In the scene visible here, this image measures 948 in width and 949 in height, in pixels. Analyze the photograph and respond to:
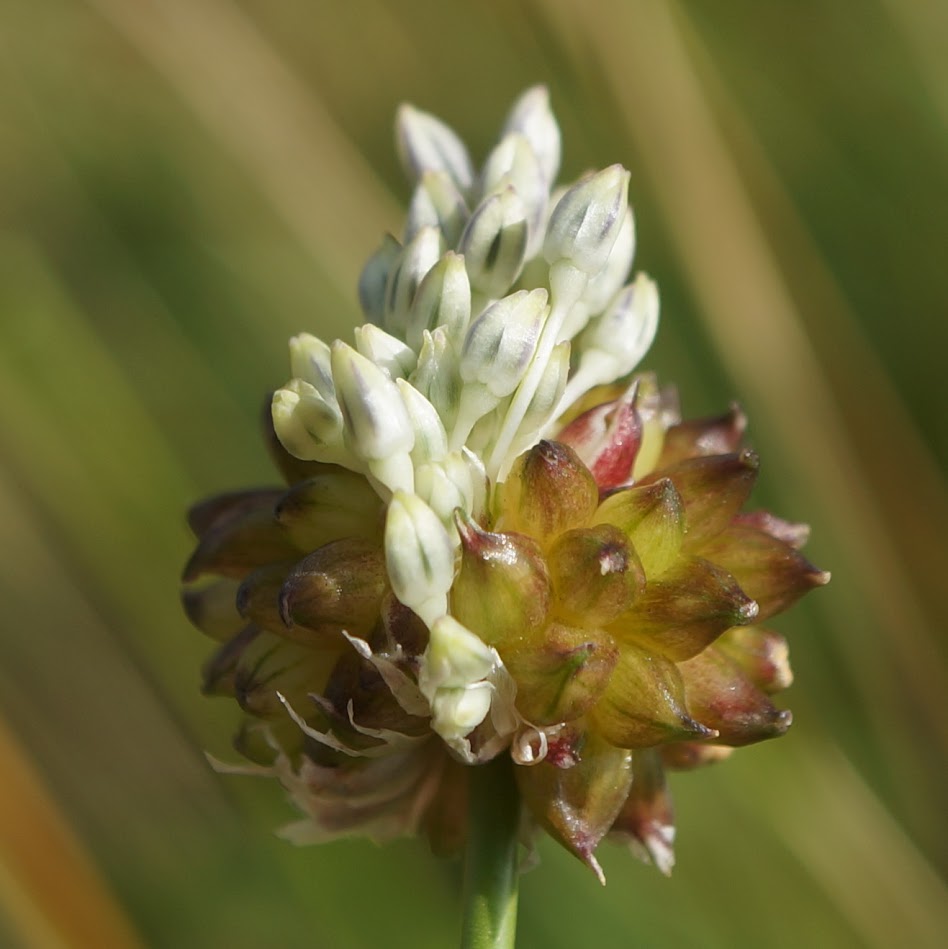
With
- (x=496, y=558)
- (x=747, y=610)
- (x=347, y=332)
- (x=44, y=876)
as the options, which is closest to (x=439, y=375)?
(x=496, y=558)

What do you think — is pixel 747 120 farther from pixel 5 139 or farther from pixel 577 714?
pixel 577 714

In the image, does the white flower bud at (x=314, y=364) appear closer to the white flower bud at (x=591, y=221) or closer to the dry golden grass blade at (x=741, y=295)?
the white flower bud at (x=591, y=221)

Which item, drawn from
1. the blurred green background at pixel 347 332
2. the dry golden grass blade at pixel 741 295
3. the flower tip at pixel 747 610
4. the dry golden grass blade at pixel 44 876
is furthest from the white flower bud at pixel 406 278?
the dry golden grass blade at pixel 741 295

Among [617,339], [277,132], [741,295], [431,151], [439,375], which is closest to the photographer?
[439,375]

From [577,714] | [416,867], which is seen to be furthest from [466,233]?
[416,867]

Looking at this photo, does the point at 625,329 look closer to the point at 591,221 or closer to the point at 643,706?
the point at 591,221

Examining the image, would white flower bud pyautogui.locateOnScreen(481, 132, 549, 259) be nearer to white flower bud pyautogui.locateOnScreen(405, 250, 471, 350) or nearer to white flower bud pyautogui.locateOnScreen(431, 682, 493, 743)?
white flower bud pyautogui.locateOnScreen(405, 250, 471, 350)

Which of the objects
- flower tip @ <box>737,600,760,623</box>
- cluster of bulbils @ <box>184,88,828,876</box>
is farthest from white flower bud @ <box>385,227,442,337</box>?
flower tip @ <box>737,600,760,623</box>
